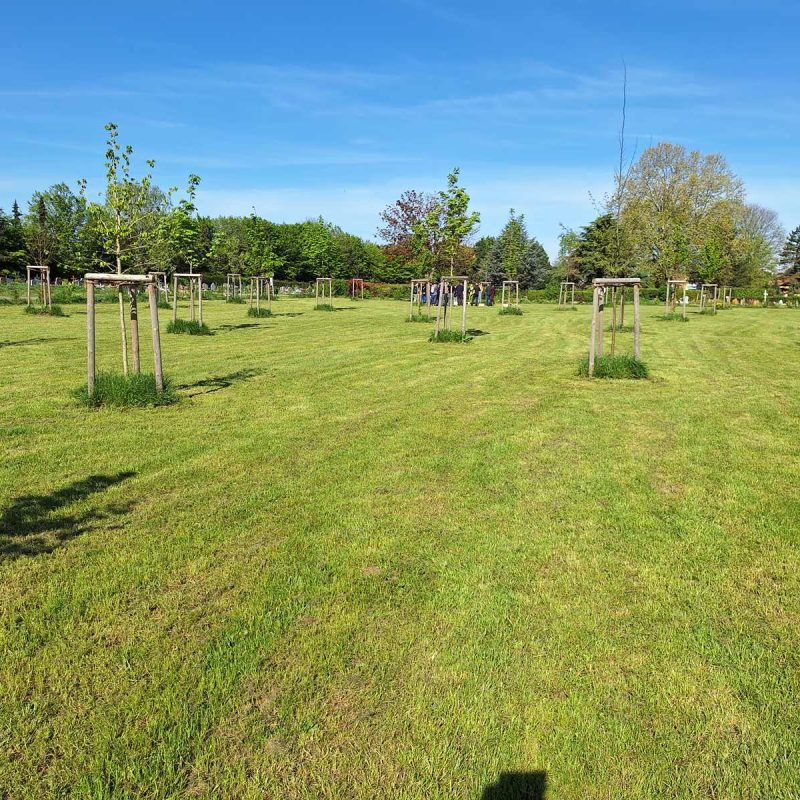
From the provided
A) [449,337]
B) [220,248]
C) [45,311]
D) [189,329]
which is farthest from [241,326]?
[220,248]

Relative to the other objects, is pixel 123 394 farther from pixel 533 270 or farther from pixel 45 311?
pixel 533 270

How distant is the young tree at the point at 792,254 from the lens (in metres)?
83.5

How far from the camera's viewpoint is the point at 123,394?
352 inches

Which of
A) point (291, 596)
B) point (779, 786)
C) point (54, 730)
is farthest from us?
point (291, 596)

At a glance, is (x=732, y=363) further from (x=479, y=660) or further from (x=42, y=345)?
(x=42, y=345)

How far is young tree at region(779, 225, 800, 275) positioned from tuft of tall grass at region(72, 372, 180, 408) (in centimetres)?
9342

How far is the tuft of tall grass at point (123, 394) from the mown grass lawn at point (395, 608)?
0.72 m

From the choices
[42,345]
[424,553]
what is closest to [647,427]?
[424,553]

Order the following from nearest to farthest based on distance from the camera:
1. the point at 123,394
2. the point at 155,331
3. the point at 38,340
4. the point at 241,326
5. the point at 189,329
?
the point at 123,394
the point at 155,331
the point at 38,340
the point at 189,329
the point at 241,326

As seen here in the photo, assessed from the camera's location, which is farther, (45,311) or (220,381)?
(45,311)

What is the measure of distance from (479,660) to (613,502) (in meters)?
2.70

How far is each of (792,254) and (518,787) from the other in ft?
332

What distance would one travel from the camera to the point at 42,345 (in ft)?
52.3

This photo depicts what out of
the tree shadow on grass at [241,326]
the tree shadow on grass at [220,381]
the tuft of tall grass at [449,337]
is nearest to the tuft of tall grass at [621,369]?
the tree shadow on grass at [220,381]
